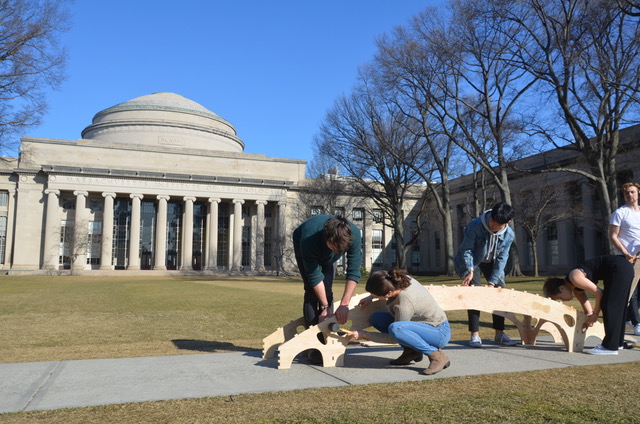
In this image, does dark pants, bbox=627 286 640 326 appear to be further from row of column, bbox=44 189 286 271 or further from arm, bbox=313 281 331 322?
row of column, bbox=44 189 286 271

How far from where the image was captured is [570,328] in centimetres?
648

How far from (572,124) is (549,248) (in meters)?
34.3

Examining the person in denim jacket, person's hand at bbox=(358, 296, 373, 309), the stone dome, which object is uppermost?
the stone dome

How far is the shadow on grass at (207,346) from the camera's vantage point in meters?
7.05

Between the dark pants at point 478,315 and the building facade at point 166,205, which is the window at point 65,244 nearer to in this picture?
the building facade at point 166,205

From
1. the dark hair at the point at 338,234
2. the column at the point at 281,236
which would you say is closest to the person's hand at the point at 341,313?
the dark hair at the point at 338,234

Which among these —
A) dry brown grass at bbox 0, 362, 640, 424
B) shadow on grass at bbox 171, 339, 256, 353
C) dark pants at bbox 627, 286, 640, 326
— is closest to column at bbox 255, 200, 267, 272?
shadow on grass at bbox 171, 339, 256, 353

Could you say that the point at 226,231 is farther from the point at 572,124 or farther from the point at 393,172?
the point at 572,124

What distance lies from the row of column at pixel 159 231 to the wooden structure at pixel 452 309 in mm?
55775

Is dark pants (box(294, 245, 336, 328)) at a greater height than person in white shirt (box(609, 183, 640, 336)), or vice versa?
person in white shirt (box(609, 183, 640, 336))

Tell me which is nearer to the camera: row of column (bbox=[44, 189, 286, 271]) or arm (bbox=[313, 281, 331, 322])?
arm (bbox=[313, 281, 331, 322])

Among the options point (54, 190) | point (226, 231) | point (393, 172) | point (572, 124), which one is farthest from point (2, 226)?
point (572, 124)

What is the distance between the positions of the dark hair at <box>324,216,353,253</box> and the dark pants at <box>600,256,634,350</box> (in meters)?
3.32

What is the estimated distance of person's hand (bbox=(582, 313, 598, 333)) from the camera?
6372mm
